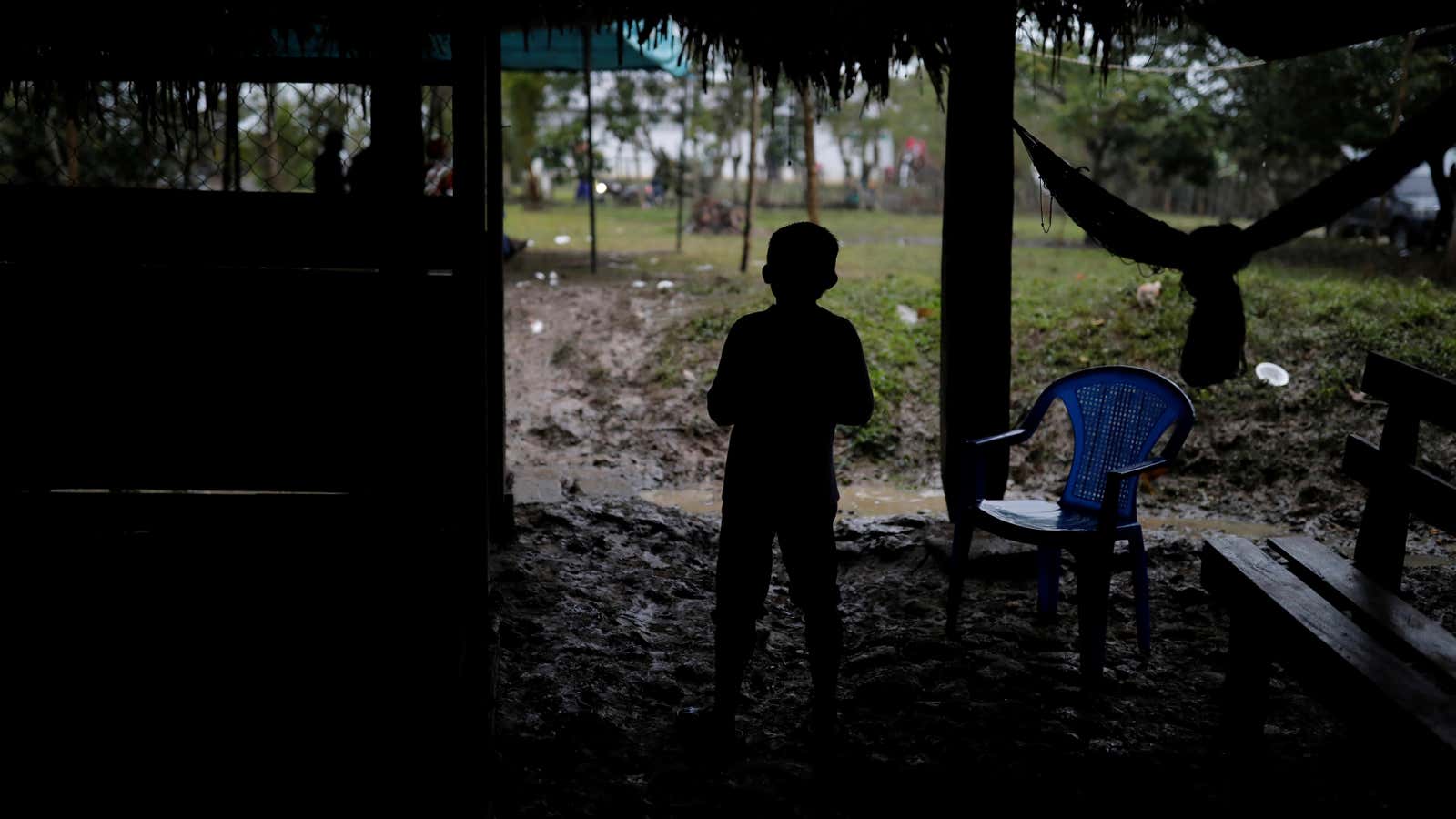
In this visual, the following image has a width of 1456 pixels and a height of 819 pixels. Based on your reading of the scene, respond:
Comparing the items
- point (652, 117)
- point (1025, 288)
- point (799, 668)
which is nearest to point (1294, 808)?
point (799, 668)

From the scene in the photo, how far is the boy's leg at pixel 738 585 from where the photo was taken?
2934 millimetres

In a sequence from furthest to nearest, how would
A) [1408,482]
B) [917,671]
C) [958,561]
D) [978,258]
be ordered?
[978,258]
[958,561]
[917,671]
[1408,482]

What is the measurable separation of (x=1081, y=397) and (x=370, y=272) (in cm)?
255

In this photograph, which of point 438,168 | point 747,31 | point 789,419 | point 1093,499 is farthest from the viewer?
point 438,168

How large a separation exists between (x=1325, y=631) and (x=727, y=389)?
59.8 inches

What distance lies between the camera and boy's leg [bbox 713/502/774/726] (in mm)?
2934

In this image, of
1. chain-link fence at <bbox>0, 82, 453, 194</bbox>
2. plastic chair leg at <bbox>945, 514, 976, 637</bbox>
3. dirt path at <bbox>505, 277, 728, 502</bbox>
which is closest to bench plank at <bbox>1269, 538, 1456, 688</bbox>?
plastic chair leg at <bbox>945, 514, 976, 637</bbox>

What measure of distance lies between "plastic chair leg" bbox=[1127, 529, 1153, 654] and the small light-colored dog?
199 inches

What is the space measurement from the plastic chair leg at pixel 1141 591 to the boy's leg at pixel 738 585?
4.59 feet

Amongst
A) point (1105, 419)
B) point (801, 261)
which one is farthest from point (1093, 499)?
point (801, 261)

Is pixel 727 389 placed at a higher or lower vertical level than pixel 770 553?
higher

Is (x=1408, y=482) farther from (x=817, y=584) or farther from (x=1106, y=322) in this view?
(x=1106, y=322)

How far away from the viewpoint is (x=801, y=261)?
282cm

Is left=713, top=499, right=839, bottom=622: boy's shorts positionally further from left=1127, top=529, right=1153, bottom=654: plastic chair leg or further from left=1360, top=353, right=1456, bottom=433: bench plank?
left=1360, top=353, right=1456, bottom=433: bench plank
